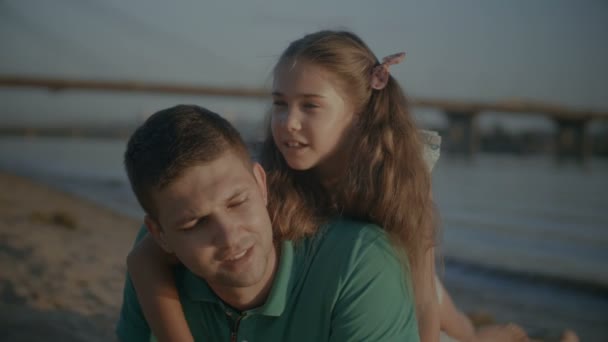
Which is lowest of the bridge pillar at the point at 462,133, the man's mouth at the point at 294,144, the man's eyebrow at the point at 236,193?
the bridge pillar at the point at 462,133

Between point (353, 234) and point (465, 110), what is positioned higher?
point (353, 234)

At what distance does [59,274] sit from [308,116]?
302 cm

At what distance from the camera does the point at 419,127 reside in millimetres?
2557

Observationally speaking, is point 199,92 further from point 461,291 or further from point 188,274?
point 188,274

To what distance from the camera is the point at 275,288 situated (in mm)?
1766

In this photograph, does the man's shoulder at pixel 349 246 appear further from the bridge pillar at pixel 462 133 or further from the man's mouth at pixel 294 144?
the bridge pillar at pixel 462 133

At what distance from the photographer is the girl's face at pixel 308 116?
249 cm

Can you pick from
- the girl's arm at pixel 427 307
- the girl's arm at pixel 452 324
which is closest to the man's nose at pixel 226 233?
the girl's arm at pixel 427 307

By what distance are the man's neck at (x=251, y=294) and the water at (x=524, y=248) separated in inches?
135

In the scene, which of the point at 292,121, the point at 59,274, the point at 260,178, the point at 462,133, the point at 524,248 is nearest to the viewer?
Result: the point at 260,178

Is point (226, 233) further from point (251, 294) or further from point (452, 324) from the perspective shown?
point (452, 324)

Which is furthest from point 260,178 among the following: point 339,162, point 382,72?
point 382,72

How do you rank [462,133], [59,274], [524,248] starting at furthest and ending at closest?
[462,133] → [524,248] → [59,274]

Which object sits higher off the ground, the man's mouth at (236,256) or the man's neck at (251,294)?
the man's mouth at (236,256)
